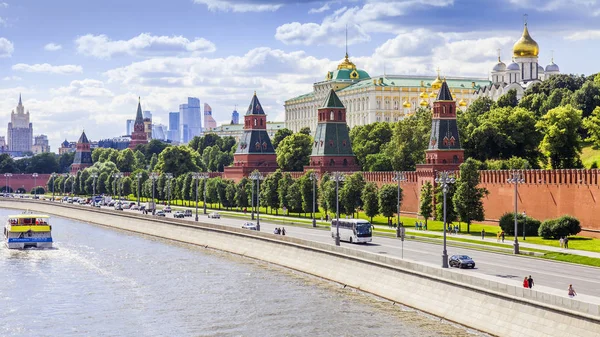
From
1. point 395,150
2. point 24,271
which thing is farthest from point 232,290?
point 395,150

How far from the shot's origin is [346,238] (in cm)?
7512

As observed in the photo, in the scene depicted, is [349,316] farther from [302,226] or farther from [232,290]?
[302,226]

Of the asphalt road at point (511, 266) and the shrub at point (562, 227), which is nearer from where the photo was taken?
the asphalt road at point (511, 266)

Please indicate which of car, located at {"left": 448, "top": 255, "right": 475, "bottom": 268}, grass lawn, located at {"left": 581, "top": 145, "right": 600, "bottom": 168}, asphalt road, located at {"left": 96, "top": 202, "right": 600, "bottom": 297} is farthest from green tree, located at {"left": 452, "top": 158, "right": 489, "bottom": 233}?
grass lawn, located at {"left": 581, "top": 145, "right": 600, "bottom": 168}

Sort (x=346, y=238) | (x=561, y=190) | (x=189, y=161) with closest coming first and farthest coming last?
(x=346, y=238), (x=561, y=190), (x=189, y=161)

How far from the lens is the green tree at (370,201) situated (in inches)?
3839

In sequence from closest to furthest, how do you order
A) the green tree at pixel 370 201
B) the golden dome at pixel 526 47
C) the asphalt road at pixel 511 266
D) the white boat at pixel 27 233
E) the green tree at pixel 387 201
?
the asphalt road at pixel 511 266 → the white boat at pixel 27 233 → the green tree at pixel 387 201 → the green tree at pixel 370 201 → the golden dome at pixel 526 47

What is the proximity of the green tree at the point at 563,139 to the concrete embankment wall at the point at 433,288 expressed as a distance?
45.2 metres

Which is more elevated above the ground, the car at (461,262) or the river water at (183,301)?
the car at (461,262)

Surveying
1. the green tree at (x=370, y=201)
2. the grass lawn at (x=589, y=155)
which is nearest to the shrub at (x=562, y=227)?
the green tree at (x=370, y=201)

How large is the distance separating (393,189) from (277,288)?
39336mm

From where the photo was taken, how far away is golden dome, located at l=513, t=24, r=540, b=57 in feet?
617

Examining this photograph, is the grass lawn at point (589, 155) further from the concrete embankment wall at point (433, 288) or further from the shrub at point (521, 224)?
the concrete embankment wall at point (433, 288)

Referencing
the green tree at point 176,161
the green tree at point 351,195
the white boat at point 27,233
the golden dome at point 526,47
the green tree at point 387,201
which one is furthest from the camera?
the golden dome at point 526,47
